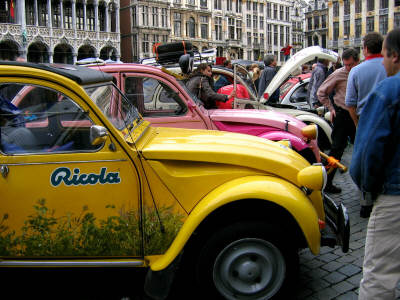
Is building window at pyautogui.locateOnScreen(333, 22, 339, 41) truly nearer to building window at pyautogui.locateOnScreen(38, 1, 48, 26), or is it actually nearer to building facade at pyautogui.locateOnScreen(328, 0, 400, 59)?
building facade at pyautogui.locateOnScreen(328, 0, 400, 59)

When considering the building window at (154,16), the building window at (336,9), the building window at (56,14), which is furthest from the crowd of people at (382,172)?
the building window at (336,9)

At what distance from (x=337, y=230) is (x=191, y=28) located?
216ft

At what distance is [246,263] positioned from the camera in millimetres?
3188

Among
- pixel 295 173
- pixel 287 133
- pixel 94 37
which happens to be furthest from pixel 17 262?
pixel 94 37

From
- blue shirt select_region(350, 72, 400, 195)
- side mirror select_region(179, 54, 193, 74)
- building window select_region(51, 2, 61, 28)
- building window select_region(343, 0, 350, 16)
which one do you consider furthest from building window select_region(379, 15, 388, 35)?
blue shirt select_region(350, 72, 400, 195)

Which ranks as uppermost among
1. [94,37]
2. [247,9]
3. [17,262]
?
[247,9]

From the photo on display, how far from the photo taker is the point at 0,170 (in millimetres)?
3123

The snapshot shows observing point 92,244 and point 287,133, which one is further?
point 287,133

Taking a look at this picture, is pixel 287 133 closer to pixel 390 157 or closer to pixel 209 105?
pixel 209 105

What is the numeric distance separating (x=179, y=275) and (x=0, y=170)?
1.83 m

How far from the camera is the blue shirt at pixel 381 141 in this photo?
8.00 ft

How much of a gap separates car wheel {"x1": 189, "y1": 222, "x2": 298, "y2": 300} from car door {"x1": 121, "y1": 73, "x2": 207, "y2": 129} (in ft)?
9.55

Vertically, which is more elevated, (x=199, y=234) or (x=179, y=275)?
(x=199, y=234)

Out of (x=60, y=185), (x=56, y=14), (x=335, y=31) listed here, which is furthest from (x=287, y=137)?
(x=335, y=31)
